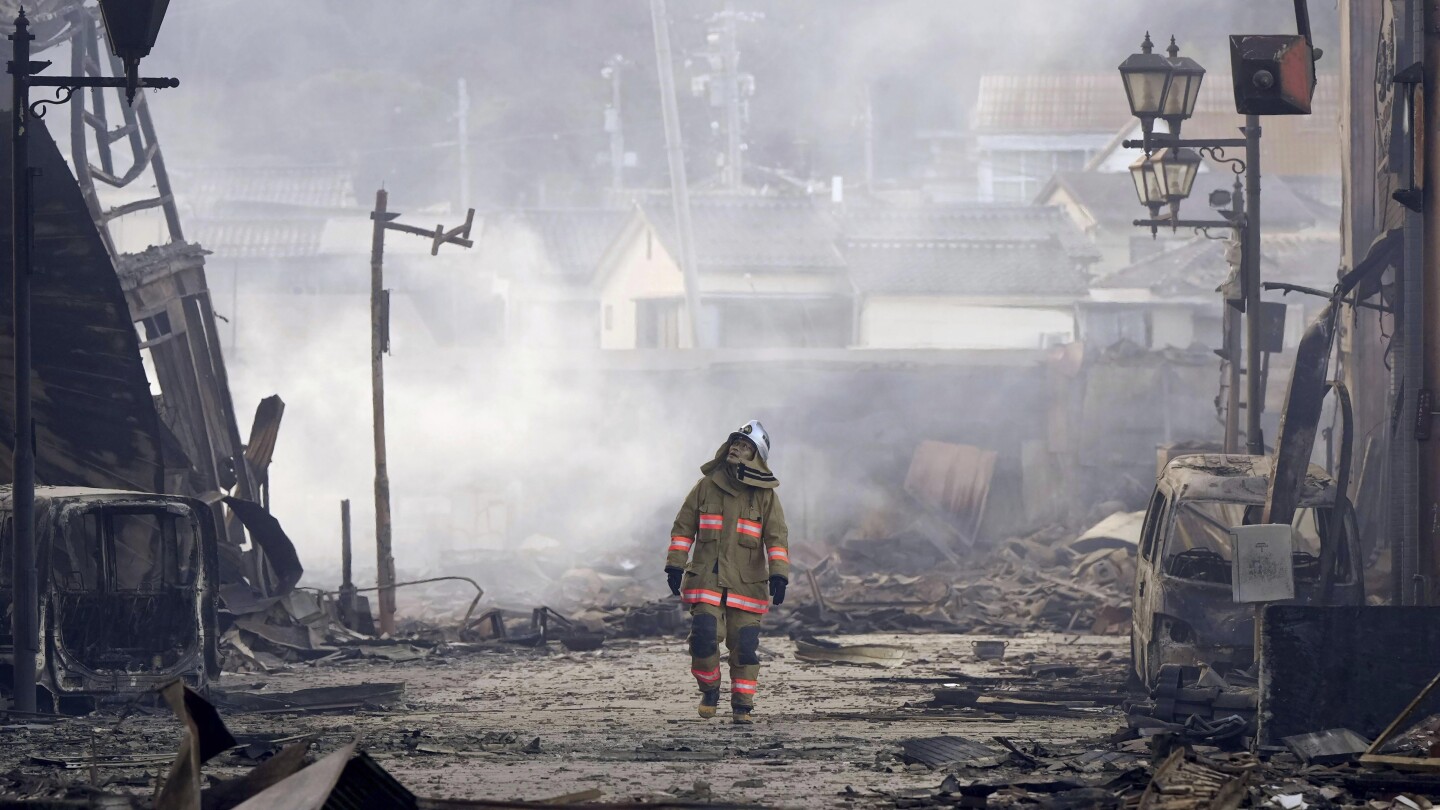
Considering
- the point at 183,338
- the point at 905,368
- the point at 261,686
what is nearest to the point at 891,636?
the point at 261,686

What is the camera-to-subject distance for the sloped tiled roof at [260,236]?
4938 cm

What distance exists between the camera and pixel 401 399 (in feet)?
107

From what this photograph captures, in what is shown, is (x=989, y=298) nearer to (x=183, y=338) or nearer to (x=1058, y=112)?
(x=1058, y=112)

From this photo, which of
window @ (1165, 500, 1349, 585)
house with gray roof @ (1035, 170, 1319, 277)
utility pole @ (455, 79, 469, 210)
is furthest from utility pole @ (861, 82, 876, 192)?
window @ (1165, 500, 1349, 585)

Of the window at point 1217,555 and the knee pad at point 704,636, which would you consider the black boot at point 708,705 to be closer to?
the knee pad at point 704,636

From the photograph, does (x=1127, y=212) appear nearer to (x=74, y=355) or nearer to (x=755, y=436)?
(x=74, y=355)

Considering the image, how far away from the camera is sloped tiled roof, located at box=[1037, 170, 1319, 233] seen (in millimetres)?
45031

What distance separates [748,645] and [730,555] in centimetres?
54

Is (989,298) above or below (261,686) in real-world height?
above

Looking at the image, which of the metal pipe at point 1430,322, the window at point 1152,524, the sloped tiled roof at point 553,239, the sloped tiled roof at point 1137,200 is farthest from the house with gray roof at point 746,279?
the metal pipe at point 1430,322

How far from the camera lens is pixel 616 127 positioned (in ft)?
201

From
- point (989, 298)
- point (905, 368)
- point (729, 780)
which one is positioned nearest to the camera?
point (729, 780)

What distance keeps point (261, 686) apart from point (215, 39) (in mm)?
57901

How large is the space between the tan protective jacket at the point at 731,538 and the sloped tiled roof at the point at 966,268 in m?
31.4
